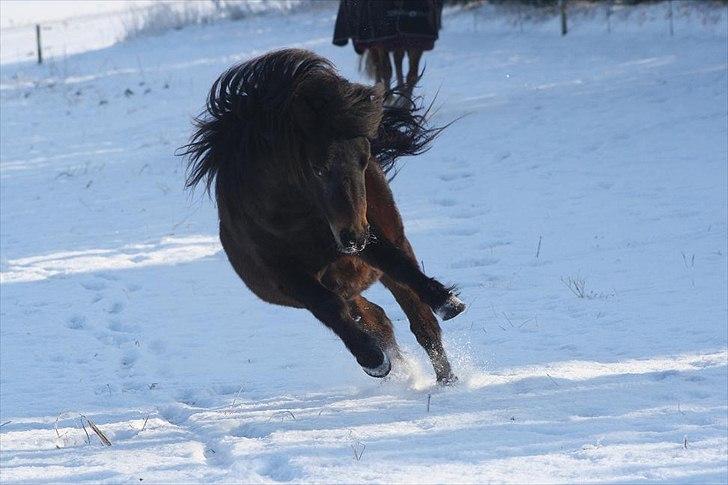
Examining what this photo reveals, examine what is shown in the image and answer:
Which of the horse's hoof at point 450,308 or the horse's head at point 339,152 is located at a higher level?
the horse's head at point 339,152

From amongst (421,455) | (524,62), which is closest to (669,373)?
(421,455)

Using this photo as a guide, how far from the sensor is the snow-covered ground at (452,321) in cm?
408

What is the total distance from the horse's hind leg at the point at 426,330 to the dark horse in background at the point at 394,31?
7.29m

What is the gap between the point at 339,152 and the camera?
4219 mm

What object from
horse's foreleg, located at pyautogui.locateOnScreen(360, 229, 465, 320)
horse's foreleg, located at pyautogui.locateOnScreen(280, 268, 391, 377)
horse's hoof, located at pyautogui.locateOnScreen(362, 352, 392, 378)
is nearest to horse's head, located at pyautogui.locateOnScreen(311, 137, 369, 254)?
horse's foreleg, located at pyautogui.locateOnScreen(280, 268, 391, 377)

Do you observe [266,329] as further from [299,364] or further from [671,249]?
[671,249]

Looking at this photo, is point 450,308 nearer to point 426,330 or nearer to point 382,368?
point 382,368

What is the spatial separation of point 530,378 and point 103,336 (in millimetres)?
2962

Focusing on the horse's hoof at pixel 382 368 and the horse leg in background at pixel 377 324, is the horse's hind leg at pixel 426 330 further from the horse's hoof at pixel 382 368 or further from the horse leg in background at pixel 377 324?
the horse's hoof at pixel 382 368

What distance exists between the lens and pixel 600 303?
6508 mm

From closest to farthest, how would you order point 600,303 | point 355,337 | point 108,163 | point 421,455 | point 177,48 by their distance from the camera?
point 421,455, point 355,337, point 600,303, point 108,163, point 177,48

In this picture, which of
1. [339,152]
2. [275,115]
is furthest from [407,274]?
[275,115]

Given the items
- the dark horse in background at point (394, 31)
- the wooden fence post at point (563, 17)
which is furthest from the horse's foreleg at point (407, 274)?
the wooden fence post at point (563, 17)

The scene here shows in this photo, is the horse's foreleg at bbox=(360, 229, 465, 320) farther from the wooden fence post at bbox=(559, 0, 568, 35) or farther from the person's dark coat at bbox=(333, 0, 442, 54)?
the wooden fence post at bbox=(559, 0, 568, 35)
